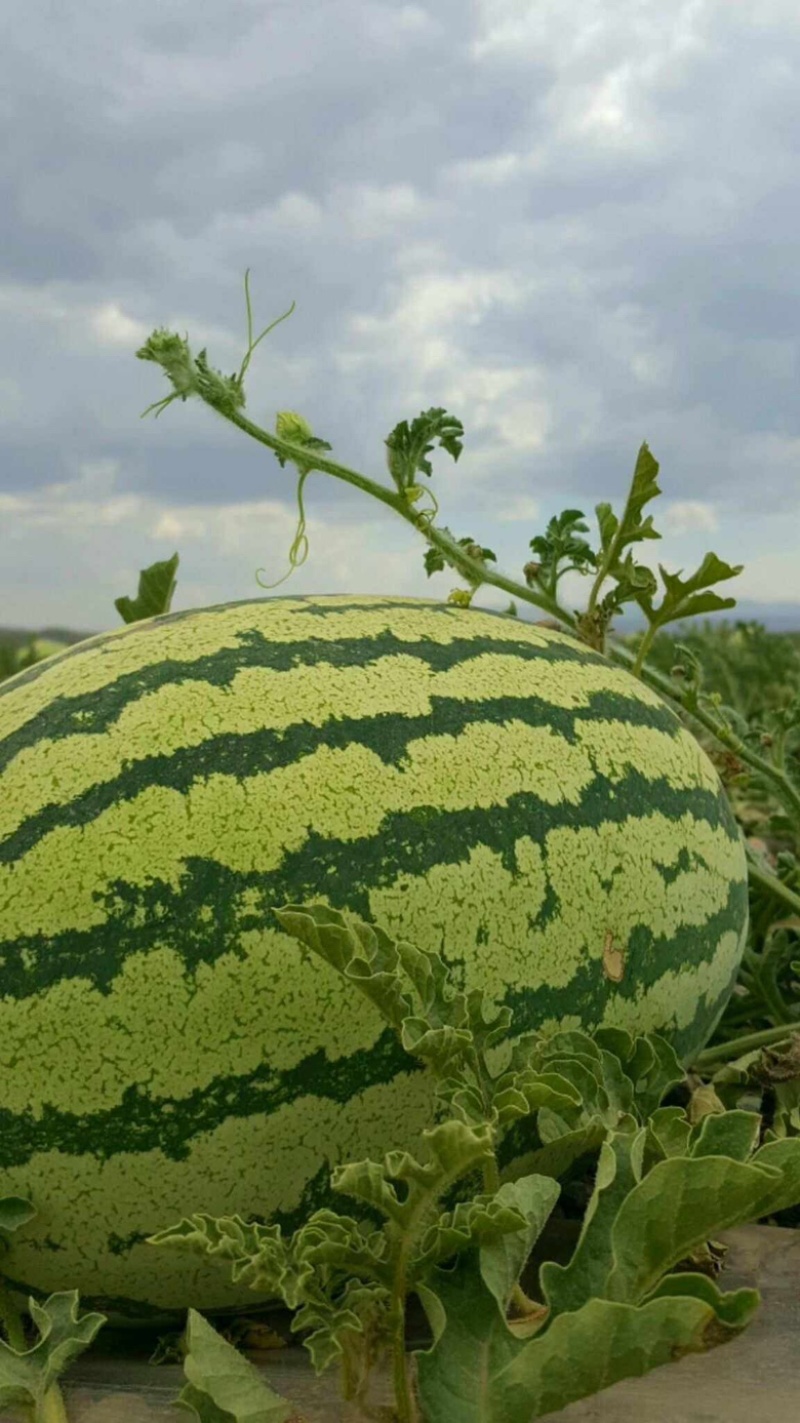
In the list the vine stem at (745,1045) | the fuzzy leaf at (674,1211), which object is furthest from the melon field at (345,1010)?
the vine stem at (745,1045)

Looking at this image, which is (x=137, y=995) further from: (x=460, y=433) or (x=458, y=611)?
(x=460, y=433)

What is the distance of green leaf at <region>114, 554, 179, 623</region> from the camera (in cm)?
283

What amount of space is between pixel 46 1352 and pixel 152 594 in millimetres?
1609

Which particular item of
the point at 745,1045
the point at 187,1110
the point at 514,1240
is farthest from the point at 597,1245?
the point at 745,1045

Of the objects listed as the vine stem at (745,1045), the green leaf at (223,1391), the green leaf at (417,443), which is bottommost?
the green leaf at (223,1391)

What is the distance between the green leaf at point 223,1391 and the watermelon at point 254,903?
22 centimetres

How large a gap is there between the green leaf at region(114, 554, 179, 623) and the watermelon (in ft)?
2.35

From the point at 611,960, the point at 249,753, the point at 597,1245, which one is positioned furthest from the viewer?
the point at 611,960

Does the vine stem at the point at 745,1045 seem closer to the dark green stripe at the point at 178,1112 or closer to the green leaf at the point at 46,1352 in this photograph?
the dark green stripe at the point at 178,1112

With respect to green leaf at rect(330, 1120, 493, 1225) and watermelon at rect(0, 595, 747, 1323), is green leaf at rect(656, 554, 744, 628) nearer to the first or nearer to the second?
watermelon at rect(0, 595, 747, 1323)

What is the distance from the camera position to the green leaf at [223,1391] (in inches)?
62.4

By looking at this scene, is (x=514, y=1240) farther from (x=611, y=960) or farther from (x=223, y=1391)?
(x=611, y=960)

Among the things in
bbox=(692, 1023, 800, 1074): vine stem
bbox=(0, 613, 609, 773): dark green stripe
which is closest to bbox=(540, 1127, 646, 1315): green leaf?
bbox=(0, 613, 609, 773): dark green stripe

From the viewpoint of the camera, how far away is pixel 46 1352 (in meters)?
1.75
